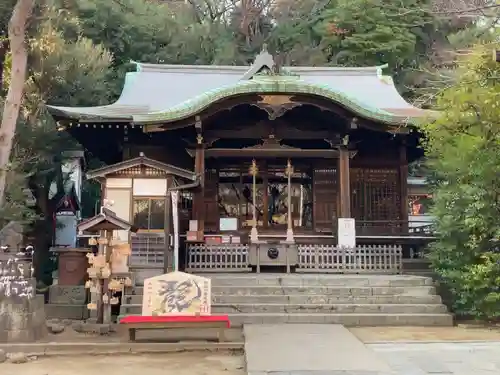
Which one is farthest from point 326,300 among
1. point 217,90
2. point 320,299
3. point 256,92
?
point 217,90

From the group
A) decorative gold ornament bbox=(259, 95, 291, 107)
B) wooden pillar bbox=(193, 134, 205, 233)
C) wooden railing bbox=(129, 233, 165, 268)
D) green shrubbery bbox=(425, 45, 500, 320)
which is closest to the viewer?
green shrubbery bbox=(425, 45, 500, 320)

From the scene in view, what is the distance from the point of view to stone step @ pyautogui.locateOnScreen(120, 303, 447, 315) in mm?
9453

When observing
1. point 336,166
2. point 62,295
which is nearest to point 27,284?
point 62,295

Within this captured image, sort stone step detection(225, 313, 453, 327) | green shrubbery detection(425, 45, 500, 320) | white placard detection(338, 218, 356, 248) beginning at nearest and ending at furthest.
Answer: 1. stone step detection(225, 313, 453, 327)
2. green shrubbery detection(425, 45, 500, 320)
3. white placard detection(338, 218, 356, 248)

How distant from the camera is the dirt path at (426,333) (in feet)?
26.2

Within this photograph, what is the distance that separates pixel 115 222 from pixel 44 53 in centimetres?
732

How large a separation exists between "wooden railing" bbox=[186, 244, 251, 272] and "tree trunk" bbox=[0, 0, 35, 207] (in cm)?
456

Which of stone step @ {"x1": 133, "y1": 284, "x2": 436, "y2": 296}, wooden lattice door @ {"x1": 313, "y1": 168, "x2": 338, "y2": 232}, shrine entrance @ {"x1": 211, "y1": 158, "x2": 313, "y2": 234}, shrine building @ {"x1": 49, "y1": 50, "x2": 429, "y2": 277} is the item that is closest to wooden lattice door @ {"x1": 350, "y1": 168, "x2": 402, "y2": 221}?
shrine building @ {"x1": 49, "y1": 50, "x2": 429, "y2": 277}

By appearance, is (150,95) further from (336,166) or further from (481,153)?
(481,153)

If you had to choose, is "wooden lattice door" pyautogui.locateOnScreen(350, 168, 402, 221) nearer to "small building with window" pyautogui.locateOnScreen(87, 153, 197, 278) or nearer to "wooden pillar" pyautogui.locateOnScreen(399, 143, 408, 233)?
"wooden pillar" pyautogui.locateOnScreen(399, 143, 408, 233)

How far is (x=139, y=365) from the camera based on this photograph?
670 cm

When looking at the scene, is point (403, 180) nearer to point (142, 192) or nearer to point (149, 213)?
point (149, 213)

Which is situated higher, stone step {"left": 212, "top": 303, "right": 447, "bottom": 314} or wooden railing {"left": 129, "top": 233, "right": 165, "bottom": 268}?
wooden railing {"left": 129, "top": 233, "right": 165, "bottom": 268}

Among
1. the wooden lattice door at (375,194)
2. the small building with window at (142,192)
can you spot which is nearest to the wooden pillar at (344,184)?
the wooden lattice door at (375,194)
